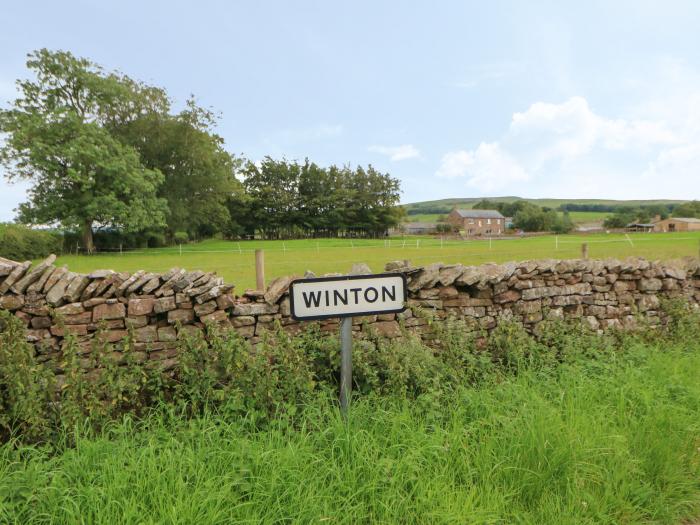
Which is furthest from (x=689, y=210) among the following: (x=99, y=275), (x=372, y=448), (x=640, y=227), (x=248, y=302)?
(x=99, y=275)

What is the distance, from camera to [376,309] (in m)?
2.89

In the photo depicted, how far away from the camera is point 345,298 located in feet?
9.29

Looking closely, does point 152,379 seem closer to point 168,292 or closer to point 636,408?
point 168,292

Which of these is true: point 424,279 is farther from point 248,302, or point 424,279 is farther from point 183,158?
point 183,158

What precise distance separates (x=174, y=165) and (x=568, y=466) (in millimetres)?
45816

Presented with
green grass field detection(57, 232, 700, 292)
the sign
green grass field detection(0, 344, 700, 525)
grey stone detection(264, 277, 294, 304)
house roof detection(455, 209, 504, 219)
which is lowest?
green grass field detection(0, 344, 700, 525)

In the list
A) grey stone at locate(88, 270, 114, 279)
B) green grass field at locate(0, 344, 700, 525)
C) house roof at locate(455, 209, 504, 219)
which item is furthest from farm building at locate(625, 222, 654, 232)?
grey stone at locate(88, 270, 114, 279)

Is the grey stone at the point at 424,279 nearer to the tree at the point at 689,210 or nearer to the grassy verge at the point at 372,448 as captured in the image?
the grassy verge at the point at 372,448

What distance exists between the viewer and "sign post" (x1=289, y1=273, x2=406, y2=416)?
2773 mm

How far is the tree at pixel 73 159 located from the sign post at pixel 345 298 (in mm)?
33613

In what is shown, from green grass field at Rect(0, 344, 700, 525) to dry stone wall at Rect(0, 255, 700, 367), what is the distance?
3.14 ft

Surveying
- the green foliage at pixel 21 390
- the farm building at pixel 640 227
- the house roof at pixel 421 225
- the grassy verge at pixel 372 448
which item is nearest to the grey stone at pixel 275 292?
the grassy verge at pixel 372 448

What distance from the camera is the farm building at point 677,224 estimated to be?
1642 inches

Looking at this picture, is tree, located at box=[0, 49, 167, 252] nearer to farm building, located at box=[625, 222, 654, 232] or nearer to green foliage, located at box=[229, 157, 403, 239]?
green foliage, located at box=[229, 157, 403, 239]
